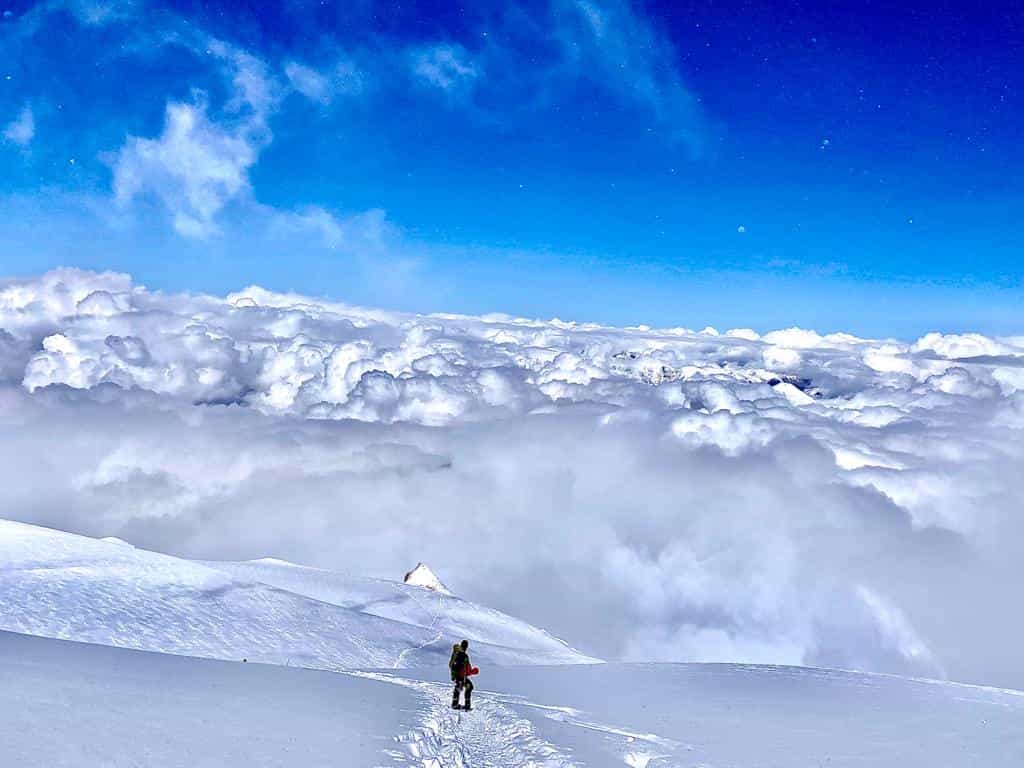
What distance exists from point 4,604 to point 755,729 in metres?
30.4

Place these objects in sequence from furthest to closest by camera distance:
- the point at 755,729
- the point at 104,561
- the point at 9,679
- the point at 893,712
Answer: the point at 104,561, the point at 893,712, the point at 755,729, the point at 9,679

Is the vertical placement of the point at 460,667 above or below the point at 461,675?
above

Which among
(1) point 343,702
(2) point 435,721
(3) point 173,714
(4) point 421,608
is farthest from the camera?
(4) point 421,608

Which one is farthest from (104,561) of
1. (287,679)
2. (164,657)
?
(287,679)

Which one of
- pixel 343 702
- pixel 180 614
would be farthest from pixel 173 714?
pixel 180 614

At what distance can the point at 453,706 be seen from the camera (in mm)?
22391

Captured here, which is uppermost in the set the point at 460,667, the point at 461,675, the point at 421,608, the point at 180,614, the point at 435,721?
the point at 421,608

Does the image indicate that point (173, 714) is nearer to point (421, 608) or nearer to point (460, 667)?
point (460, 667)

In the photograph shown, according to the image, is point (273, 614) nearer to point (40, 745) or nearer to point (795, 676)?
point (795, 676)

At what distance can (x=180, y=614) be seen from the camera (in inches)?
1490

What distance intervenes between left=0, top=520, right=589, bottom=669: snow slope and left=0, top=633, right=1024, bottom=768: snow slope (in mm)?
9417

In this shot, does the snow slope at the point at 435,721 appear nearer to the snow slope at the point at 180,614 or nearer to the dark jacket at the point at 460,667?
the dark jacket at the point at 460,667

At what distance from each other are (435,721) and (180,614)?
23.5 meters

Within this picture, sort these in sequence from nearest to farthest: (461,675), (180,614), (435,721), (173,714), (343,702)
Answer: (173,714) → (435,721) → (343,702) → (461,675) → (180,614)
